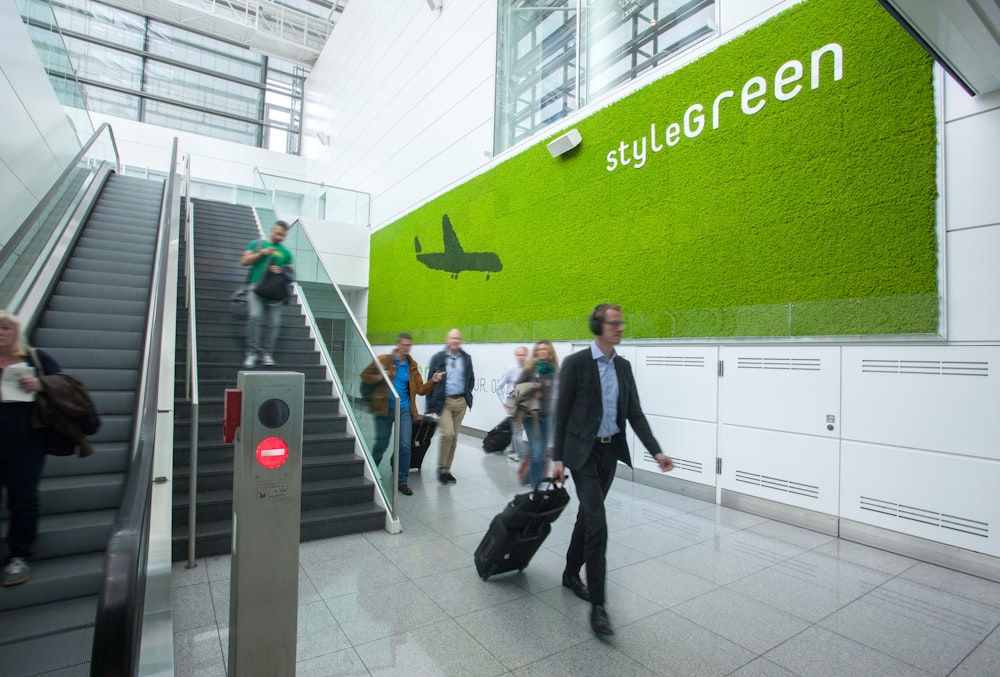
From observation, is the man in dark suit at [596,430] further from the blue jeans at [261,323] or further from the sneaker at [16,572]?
the blue jeans at [261,323]

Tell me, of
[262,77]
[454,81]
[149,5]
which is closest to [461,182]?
[454,81]

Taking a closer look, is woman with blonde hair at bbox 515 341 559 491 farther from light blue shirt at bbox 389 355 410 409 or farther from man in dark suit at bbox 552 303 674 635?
man in dark suit at bbox 552 303 674 635

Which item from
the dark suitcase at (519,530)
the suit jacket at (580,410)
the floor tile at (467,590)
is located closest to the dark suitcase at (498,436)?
the floor tile at (467,590)

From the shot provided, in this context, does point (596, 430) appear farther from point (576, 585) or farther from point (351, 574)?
point (351, 574)

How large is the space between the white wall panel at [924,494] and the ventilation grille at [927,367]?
1.84 ft

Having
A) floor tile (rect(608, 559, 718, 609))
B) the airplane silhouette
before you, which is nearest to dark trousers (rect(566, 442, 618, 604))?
floor tile (rect(608, 559, 718, 609))

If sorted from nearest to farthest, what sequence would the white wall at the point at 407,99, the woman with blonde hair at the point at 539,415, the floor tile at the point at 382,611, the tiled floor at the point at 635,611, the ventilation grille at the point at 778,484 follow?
1. the tiled floor at the point at 635,611
2. the floor tile at the point at 382,611
3. the ventilation grille at the point at 778,484
4. the woman with blonde hair at the point at 539,415
5. the white wall at the point at 407,99

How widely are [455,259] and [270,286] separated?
4.64 m

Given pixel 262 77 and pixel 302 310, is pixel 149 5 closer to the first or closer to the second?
pixel 262 77

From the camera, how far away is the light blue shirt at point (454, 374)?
5.49 m

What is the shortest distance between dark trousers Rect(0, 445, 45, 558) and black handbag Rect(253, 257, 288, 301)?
112 inches

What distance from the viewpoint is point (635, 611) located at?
2.80 metres

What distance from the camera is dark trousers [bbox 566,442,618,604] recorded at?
2.63m

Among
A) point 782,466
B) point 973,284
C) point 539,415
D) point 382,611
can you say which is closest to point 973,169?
point 973,284
